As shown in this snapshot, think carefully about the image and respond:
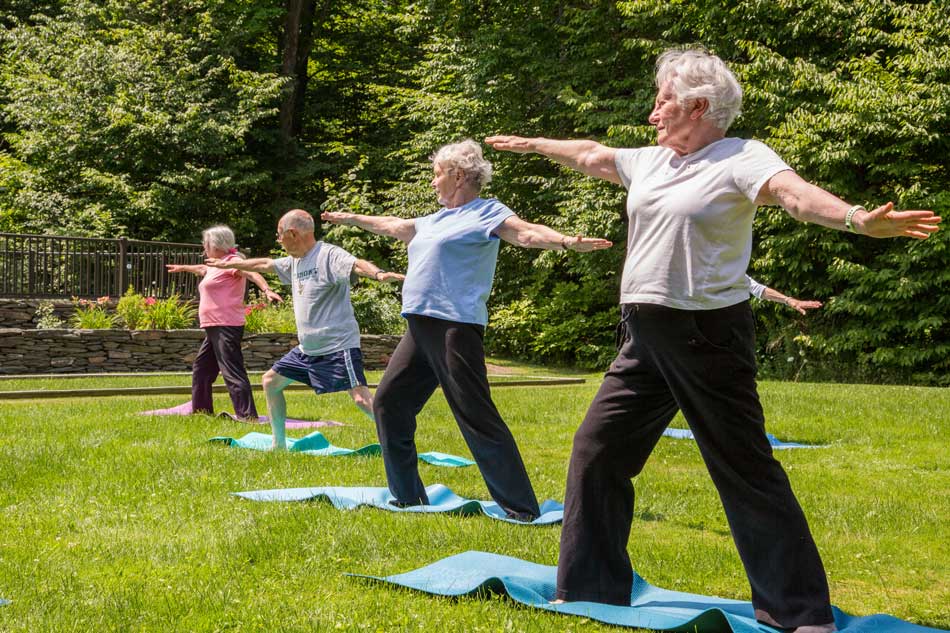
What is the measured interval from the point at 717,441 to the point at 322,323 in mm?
4621

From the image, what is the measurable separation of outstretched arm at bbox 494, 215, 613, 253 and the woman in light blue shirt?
1 centimetres

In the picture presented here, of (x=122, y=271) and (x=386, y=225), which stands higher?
(x=386, y=225)

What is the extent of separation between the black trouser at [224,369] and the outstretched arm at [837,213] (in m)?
7.64

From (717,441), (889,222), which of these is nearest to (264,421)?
(717,441)

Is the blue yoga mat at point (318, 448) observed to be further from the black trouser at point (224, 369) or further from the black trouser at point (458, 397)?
the black trouser at point (458, 397)

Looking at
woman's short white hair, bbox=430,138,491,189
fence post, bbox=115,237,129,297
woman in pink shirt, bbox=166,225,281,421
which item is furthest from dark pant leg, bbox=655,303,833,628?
fence post, bbox=115,237,129,297

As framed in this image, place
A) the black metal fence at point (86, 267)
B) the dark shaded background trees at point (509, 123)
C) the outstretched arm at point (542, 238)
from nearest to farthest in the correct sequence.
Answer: the outstretched arm at point (542, 238), the dark shaded background trees at point (509, 123), the black metal fence at point (86, 267)

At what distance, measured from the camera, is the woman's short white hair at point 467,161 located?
19.1 feet

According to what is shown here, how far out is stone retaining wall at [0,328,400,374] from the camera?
58.5ft

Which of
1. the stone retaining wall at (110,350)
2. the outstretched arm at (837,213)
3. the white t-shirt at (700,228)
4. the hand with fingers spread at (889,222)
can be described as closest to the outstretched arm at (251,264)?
the white t-shirt at (700,228)

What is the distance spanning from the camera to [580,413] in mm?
11984

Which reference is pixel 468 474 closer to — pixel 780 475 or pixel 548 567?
pixel 548 567

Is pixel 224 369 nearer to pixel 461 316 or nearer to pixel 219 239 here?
pixel 219 239

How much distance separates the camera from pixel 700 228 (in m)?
3.69
